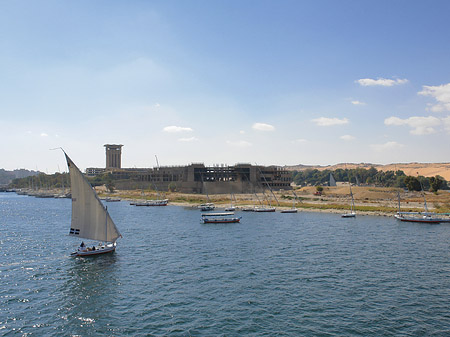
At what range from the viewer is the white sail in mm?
47969

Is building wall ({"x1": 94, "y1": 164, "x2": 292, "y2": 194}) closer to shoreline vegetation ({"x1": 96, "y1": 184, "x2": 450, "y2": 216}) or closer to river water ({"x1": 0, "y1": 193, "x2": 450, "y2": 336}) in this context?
shoreline vegetation ({"x1": 96, "y1": 184, "x2": 450, "y2": 216})

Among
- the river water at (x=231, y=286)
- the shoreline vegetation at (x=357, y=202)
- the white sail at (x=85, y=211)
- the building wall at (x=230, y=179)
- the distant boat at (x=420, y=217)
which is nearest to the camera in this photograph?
the river water at (x=231, y=286)

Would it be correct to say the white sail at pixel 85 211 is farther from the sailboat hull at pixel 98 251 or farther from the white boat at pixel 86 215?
the sailboat hull at pixel 98 251

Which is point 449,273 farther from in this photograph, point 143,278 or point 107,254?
point 107,254

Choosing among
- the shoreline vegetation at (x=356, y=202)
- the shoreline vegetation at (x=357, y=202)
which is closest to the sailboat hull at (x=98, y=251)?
the shoreline vegetation at (x=356, y=202)

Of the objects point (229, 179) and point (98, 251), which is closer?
point (98, 251)

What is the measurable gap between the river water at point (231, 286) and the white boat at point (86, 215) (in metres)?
2.37

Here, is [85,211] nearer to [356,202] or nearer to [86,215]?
[86,215]

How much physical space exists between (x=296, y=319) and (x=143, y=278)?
61.7 feet

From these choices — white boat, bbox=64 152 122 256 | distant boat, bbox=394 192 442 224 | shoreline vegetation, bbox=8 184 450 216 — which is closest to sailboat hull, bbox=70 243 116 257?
white boat, bbox=64 152 122 256

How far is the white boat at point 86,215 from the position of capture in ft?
157

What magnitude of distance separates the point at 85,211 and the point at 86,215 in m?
0.61

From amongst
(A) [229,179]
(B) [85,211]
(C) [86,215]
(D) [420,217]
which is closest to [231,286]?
(C) [86,215]

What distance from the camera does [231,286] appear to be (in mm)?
37312
